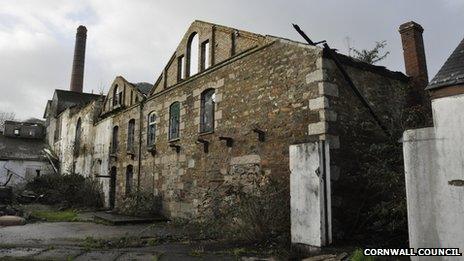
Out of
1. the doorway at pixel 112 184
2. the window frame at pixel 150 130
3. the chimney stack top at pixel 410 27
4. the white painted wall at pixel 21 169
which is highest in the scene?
the chimney stack top at pixel 410 27

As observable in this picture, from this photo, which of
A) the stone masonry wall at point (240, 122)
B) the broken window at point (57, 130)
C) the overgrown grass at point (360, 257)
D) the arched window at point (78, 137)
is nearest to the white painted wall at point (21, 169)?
the broken window at point (57, 130)

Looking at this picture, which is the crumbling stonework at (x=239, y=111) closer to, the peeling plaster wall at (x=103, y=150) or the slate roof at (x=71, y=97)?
the peeling plaster wall at (x=103, y=150)

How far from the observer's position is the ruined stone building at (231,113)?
29.7 feet

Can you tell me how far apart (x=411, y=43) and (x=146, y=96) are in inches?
410

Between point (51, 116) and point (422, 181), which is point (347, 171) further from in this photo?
point (51, 116)

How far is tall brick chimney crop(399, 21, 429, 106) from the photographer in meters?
11.9

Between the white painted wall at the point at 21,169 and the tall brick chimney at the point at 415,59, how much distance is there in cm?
2637

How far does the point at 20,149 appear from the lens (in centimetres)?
3203

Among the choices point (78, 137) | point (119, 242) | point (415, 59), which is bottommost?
point (119, 242)

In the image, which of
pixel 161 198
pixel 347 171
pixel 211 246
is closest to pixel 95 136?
pixel 161 198

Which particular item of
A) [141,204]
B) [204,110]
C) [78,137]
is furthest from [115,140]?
[204,110]

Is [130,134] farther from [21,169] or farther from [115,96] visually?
[21,169]

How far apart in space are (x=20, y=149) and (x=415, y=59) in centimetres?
3038

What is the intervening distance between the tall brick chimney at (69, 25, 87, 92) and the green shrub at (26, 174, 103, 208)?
12.6 metres
